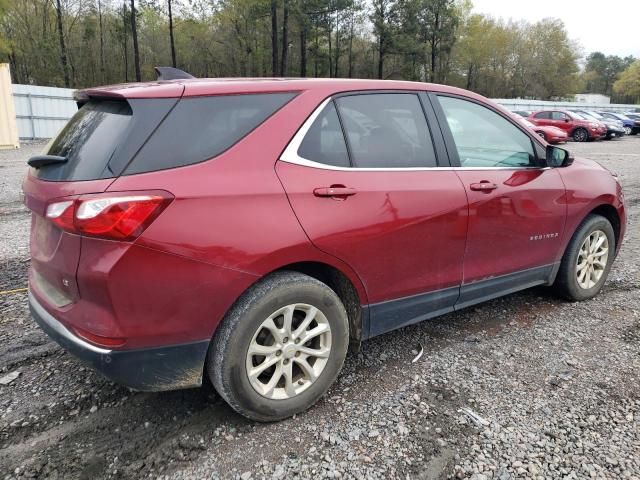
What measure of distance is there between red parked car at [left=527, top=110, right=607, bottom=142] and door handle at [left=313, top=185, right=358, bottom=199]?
2425 cm

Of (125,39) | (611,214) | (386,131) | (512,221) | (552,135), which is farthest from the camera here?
(125,39)

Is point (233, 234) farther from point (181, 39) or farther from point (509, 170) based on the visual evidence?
point (181, 39)

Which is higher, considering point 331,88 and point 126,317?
point 331,88

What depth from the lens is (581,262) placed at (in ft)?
13.5

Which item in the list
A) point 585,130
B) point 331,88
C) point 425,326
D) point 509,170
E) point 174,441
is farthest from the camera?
point 585,130

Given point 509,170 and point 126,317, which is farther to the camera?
point 509,170

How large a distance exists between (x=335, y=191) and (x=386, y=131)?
61cm

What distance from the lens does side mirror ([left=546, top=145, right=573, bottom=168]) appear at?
369 cm

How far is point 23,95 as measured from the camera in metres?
18.5

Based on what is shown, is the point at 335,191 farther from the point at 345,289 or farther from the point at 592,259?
the point at 592,259

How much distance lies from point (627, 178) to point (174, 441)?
12.3 meters

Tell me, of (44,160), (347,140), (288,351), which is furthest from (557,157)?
(44,160)

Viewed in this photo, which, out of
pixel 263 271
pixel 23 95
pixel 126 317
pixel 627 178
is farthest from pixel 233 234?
pixel 23 95

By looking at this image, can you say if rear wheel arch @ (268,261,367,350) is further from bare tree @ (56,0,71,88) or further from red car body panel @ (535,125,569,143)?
bare tree @ (56,0,71,88)
